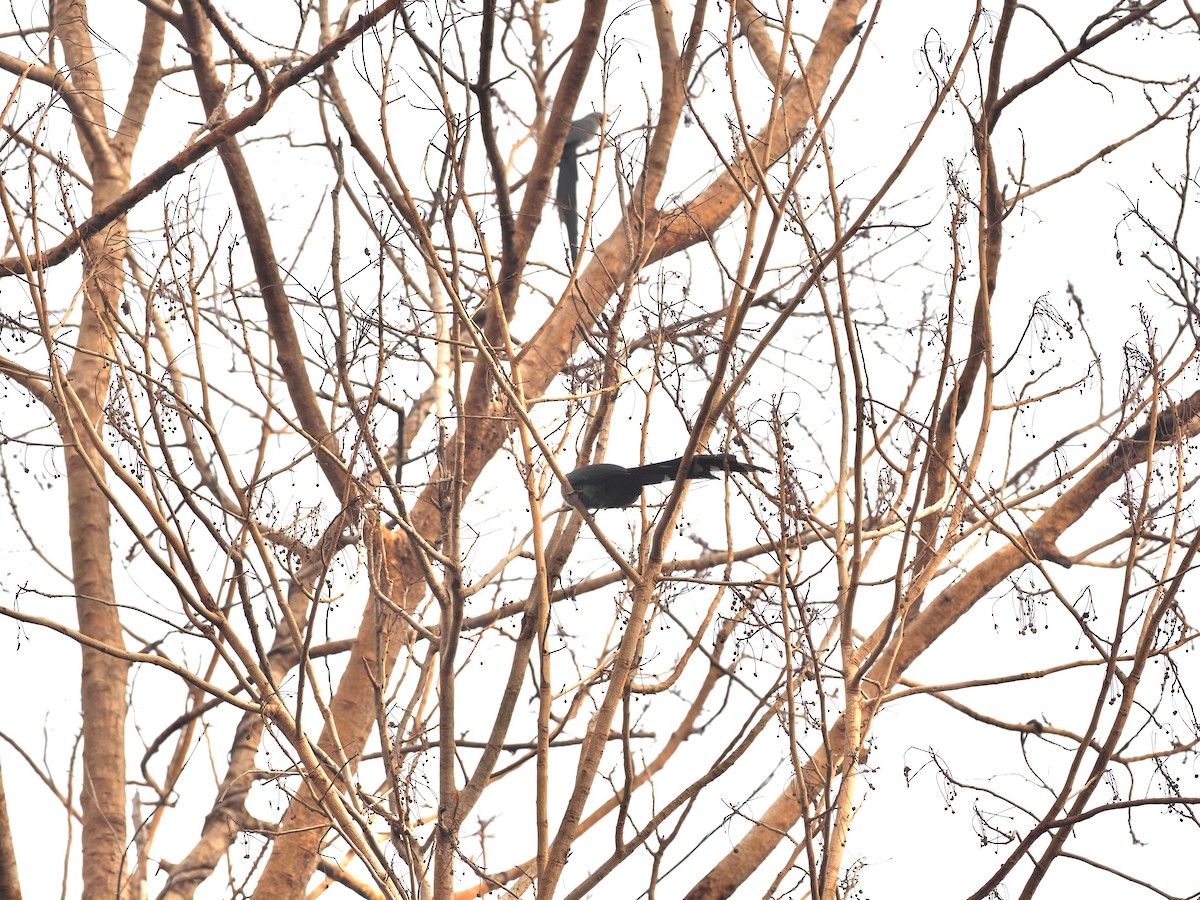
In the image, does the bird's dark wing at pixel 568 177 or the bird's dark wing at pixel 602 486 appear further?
the bird's dark wing at pixel 568 177

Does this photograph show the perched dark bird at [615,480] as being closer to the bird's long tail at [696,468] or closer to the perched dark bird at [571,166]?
the bird's long tail at [696,468]

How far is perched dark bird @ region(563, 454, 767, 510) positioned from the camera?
124 inches

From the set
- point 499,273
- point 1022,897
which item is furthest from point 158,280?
point 1022,897

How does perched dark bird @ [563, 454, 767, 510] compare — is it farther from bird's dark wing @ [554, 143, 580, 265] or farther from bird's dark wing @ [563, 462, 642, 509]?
bird's dark wing @ [554, 143, 580, 265]

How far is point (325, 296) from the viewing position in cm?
361

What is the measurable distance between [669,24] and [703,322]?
67.4 inches

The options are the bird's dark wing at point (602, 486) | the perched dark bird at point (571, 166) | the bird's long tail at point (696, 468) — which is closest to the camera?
the bird's long tail at point (696, 468)

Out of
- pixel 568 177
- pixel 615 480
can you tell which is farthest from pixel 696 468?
pixel 568 177

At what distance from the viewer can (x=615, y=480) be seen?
10.8ft

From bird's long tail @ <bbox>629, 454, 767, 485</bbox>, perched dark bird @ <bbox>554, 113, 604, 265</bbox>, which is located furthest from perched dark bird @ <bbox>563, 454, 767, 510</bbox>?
perched dark bird @ <bbox>554, 113, 604, 265</bbox>

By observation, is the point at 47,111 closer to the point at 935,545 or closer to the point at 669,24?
the point at 669,24

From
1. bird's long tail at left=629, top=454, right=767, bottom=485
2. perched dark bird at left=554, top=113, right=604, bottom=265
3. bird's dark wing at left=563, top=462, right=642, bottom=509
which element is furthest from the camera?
perched dark bird at left=554, top=113, right=604, bottom=265

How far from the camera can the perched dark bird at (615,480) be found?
10.4 ft

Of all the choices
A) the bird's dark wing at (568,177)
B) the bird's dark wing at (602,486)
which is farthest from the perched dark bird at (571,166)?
the bird's dark wing at (602,486)
